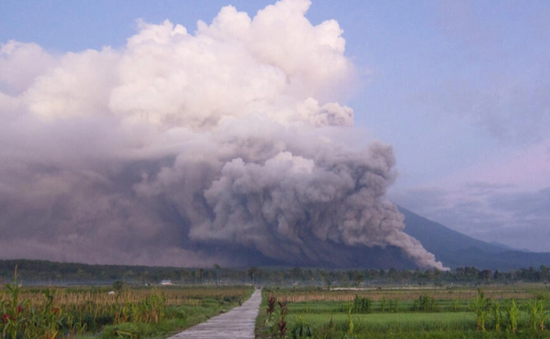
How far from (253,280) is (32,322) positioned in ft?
605

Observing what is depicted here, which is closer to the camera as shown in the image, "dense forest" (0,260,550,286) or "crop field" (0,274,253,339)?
"crop field" (0,274,253,339)

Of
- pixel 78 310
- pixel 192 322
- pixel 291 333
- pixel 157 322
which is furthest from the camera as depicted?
pixel 78 310

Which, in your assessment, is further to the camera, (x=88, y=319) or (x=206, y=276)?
(x=206, y=276)

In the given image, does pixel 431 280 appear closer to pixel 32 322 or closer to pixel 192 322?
pixel 192 322

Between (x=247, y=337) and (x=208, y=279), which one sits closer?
(x=247, y=337)

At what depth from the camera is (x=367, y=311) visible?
40125mm

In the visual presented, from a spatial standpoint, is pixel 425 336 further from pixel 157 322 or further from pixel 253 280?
pixel 253 280

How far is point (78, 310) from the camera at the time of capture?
37750 millimetres

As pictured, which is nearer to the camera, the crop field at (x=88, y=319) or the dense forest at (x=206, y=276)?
the crop field at (x=88, y=319)

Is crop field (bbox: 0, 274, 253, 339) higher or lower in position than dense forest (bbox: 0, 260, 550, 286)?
higher

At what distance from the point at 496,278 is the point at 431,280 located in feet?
73.4

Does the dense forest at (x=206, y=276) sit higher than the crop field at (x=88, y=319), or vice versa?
the crop field at (x=88, y=319)

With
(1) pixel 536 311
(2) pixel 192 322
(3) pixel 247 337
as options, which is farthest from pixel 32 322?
(1) pixel 536 311

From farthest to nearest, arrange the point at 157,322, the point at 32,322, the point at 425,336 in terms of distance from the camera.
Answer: the point at 157,322 → the point at 425,336 → the point at 32,322
